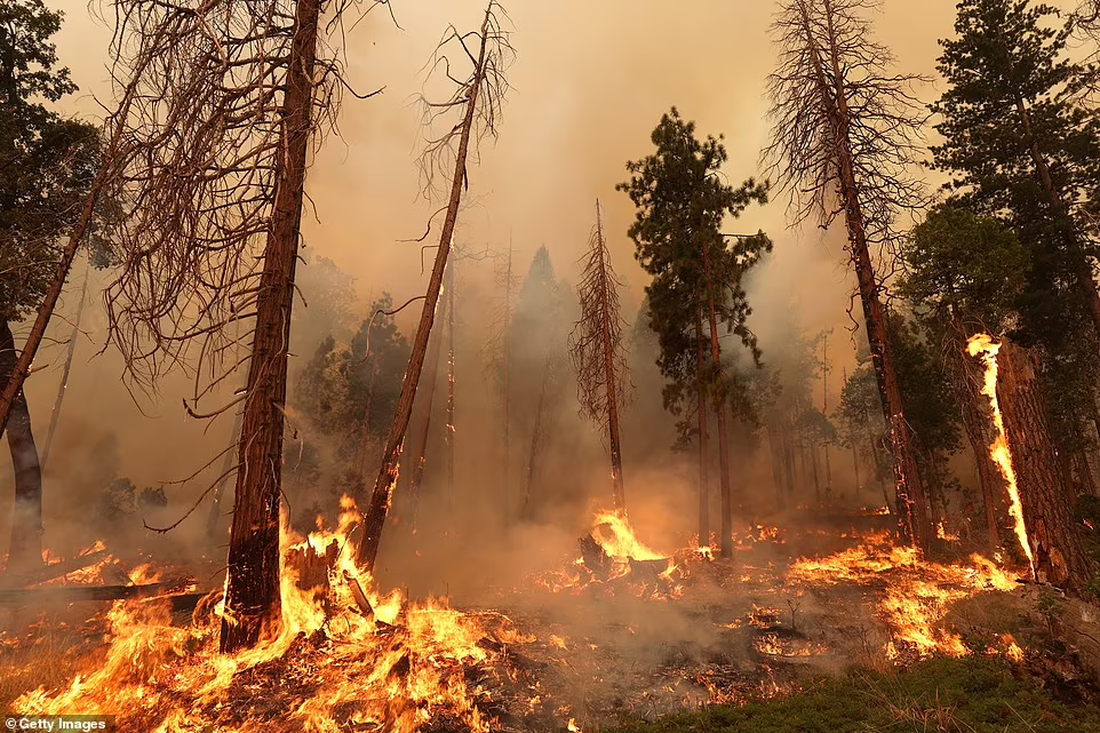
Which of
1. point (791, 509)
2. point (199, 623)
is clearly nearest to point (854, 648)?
point (199, 623)

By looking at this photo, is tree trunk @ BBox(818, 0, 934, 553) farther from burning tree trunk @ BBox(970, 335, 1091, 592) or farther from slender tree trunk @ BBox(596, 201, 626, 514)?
slender tree trunk @ BBox(596, 201, 626, 514)

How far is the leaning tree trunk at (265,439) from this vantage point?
5.15 metres

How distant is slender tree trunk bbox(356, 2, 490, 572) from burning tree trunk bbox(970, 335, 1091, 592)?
9.55 m

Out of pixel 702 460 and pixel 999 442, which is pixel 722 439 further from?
pixel 999 442

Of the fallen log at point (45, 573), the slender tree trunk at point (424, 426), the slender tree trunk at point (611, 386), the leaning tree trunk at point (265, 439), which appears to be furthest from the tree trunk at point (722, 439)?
the fallen log at point (45, 573)

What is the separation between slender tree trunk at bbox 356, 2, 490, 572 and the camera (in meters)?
9.28

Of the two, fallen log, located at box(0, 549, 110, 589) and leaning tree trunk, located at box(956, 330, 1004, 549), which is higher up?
leaning tree trunk, located at box(956, 330, 1004, 549)

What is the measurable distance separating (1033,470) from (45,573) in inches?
807

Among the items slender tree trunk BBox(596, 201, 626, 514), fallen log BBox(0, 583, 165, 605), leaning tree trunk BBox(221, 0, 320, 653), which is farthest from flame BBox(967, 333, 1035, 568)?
fallen log BBox(0, 583, 165, 605)

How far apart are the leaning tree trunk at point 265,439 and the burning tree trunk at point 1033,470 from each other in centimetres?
974

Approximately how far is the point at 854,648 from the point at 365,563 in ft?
27.4

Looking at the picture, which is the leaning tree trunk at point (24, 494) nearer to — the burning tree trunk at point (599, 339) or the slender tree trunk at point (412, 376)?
the slender tree trunk at point (412, 376)

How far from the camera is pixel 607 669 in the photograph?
6.95m

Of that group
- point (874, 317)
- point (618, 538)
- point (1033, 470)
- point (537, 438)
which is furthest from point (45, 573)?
point (537, 438)
